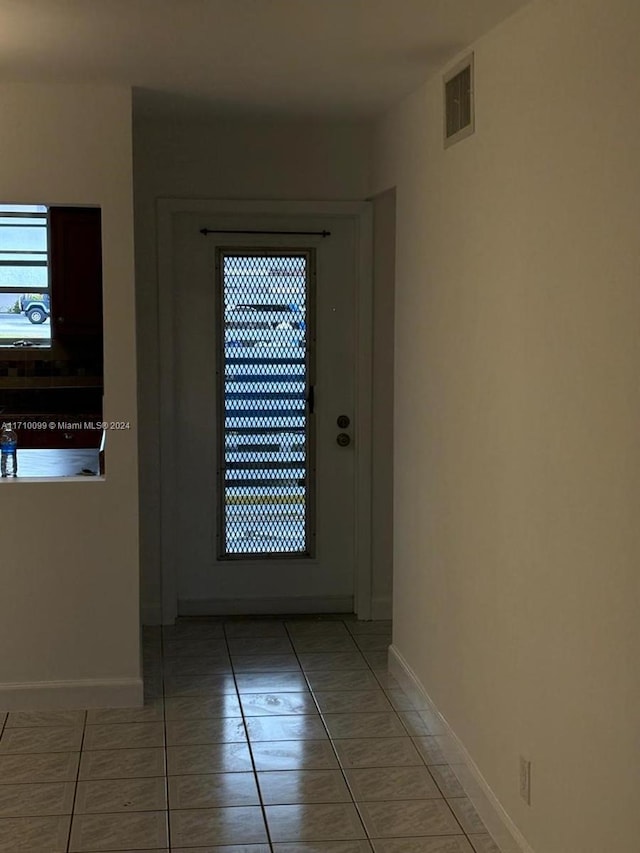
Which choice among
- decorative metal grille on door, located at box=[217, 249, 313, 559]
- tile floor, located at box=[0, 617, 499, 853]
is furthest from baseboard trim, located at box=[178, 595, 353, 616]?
tile floor, located at box=[0, 617, 499, 853]

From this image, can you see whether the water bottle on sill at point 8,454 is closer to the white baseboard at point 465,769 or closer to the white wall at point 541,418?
the white wall at point 541,418

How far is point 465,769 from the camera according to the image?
3.54 meters

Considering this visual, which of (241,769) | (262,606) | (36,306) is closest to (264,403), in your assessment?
(262,606)

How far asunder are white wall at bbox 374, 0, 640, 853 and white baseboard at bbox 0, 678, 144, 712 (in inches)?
47.5

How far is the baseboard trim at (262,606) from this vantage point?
220 inches

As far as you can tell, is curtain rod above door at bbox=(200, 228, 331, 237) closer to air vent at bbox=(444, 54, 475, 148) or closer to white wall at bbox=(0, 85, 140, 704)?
white wall at bbox=(0, 85, 140, 704)

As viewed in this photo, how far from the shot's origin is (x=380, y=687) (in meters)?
4.55

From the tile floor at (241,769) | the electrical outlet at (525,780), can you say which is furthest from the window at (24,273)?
the electrical outlet at (525,780)

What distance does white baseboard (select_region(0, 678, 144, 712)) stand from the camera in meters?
4.24

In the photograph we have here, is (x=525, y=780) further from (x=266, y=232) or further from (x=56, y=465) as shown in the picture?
(x=266, y=232)

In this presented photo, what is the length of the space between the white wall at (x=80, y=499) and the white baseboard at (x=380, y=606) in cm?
164

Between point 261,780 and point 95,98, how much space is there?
2.62m

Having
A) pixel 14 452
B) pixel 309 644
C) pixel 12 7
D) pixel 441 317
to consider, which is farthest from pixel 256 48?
pixel 309 644

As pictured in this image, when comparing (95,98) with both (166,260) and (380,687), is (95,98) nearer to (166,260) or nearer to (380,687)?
(166,260)
